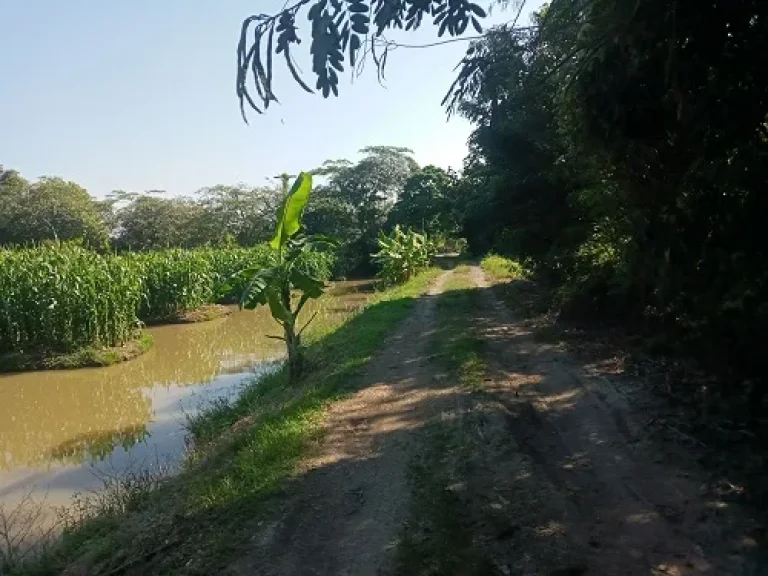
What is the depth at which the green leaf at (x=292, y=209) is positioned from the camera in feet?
37.8

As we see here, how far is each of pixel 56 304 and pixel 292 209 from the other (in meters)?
11.3

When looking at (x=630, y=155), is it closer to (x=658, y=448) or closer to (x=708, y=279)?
(x=708, y=279)

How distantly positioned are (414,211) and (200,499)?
40369 mm

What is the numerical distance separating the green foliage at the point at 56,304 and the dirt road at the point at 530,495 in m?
13.7

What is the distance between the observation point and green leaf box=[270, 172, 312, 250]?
11516mm

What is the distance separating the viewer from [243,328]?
2755 cm

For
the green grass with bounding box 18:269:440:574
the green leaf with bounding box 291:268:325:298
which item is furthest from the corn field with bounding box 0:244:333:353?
the green grass with bounding box 18:269:440:574

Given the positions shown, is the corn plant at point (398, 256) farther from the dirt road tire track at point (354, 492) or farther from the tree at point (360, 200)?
the dirt road tire track at point (354, 492)

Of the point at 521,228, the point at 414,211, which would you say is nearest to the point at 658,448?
the point at 521,228

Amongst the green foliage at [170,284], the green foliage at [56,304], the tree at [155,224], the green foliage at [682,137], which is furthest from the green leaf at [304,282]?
the tree at [155,224]

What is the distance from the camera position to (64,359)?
18.6 meters

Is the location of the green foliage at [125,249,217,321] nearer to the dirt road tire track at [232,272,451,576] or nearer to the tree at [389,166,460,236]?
the tree at [389,166,460,236]

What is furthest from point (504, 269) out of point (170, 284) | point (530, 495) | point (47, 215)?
point (47, 215)

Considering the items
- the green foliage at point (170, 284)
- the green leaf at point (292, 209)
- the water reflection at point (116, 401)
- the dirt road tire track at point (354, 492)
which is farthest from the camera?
the green foliage at point (170, 284)
